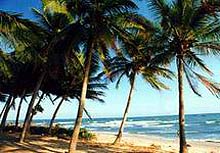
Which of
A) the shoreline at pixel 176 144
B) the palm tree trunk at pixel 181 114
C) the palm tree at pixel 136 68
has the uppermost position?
the palm tree at pixel 136 68

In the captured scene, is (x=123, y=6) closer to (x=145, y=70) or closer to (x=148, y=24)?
(x=148, y=24)

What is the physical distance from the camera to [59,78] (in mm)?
27984

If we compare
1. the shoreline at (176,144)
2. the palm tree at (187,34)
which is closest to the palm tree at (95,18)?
the palm tree at (187,34)

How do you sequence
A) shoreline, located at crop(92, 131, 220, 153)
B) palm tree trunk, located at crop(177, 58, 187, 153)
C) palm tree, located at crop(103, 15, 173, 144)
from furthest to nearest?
shoreline, located at crop(92, 131, 220, 153) < palm tree, located at crop(103, 15, 173, 144) < palm tree trunk, located at crop(177, 58, 187, 153)

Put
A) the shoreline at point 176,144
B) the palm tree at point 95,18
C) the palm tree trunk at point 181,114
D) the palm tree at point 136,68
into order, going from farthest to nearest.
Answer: the shoreline at point 176,144 → the palm tree at point 136,68 → the palm tree at point 95,18 → the palm tree trunk at point 181,114

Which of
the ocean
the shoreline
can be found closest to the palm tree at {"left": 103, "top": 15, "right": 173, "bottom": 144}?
the shoreline

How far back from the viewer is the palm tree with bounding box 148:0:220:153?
17.0 m

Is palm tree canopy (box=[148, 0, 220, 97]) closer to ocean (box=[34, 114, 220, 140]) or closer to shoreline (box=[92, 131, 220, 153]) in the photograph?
shoreline (box=[92, 131, 220, 153])

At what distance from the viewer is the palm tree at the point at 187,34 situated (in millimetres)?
17000

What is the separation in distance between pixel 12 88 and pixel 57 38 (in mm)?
12624

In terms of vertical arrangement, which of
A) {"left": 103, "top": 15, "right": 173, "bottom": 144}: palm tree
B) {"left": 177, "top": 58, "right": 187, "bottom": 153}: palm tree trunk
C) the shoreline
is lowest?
the shoreline

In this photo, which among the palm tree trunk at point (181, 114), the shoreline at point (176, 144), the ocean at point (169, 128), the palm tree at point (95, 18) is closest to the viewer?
the palm tree trunk at point (181, 114)

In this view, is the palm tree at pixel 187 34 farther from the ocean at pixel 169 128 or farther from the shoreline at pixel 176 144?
the ocean at pixel 169 128

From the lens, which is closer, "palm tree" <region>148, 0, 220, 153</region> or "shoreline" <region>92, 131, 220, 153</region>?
"palm tree" <region>148, 0, 220, 153</region>
